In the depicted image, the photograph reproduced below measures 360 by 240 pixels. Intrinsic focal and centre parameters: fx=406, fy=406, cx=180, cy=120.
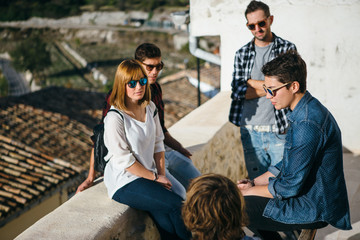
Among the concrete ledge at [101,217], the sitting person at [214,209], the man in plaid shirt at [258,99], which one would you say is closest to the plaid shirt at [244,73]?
the man in plaid shirt at [258,99]

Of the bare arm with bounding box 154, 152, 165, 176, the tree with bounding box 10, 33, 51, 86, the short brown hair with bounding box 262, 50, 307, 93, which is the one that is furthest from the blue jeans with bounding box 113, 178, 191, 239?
the tree with bounding box 10, 33, 51, 86

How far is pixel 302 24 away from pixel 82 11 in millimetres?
63496

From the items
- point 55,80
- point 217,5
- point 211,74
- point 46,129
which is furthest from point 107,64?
point 217,5

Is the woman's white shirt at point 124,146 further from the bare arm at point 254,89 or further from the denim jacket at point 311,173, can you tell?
the bare arm at point 254,89

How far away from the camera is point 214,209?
60.1 inches

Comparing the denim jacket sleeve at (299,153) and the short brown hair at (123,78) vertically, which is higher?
the short brown hair at (123,78)

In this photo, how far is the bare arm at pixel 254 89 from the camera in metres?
2.85

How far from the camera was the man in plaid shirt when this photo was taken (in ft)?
9.32

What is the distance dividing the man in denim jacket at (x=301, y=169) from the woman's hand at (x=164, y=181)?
44 centimetres

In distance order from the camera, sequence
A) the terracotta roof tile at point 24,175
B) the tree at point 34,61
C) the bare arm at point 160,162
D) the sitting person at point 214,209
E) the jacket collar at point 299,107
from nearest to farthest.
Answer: the sitting person at point 214,209
the jacket collar at point 299,107
the bare arm at point 160,162
the terracotta roof tile at point 24,175
the tree at point 34,61

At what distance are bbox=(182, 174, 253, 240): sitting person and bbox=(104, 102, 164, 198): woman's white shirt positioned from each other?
64 centimetres

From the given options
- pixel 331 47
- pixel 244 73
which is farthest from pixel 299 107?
pixel 331 47

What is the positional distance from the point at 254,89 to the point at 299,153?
43.3 inches

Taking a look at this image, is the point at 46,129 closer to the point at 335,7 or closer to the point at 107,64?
the point at 335,7
